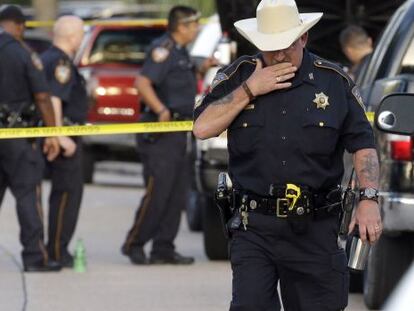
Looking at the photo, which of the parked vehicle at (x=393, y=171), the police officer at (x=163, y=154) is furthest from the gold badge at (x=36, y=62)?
the parked vehicle at (x=393, y=171)

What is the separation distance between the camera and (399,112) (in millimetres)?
5801

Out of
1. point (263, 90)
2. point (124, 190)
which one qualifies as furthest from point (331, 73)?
point (124, 190)

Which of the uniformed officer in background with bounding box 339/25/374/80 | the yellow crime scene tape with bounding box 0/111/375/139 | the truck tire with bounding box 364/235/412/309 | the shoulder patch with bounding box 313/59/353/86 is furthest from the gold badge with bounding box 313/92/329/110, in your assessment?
the uniformed officer in background with bounding box 339/25/374/80

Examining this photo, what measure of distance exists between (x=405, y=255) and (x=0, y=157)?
10.0ft

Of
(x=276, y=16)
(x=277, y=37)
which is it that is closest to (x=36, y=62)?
(x=276, y=16)

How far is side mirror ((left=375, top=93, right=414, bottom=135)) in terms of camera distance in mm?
5746

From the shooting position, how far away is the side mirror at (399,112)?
5.75 metres

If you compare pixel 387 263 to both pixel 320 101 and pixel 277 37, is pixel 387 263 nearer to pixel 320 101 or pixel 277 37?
pixel 320 101

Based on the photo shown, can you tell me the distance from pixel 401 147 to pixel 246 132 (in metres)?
2.16

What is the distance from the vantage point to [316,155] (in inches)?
227

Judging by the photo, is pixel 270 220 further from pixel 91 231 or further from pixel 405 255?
pixel 91 231

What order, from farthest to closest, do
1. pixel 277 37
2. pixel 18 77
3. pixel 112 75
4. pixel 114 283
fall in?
pixel 112 75 < pixel 18 77 < pixel 114 283 < pixel 277 37

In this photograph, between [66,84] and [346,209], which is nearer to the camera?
[346,209]

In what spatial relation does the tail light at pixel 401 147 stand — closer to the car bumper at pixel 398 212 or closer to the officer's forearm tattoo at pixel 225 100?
the car bumper at pixel 398 212
